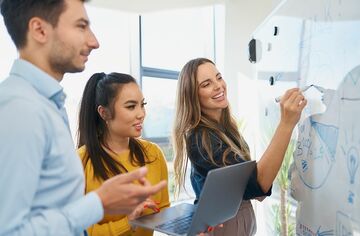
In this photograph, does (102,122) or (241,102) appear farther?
(241,102)

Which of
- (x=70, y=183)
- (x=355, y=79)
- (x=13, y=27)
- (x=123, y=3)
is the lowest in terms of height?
(x=70, y=183)

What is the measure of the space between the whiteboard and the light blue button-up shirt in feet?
2.27

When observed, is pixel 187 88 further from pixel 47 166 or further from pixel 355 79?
pixel 47 166

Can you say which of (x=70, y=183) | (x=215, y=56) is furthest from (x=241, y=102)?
(x=70, y=183)

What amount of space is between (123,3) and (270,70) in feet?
5.69

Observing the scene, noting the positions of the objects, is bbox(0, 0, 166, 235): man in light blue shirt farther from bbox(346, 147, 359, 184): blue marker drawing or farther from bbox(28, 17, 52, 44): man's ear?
bbox(346, 147, 359, 184): blue marker drawing

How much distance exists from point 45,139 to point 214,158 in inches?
27.7

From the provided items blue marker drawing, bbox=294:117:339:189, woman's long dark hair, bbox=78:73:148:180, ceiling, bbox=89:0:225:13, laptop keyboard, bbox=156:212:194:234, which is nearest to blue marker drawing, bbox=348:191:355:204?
blue marker drawing, bbox=294:117:339:189

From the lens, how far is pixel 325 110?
1.10 meters

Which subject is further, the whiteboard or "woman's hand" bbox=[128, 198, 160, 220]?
"woman's hand" bbox=[128, 198, 160, 220]

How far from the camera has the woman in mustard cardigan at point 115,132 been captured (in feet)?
4.56

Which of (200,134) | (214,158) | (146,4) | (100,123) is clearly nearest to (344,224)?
(214,158)

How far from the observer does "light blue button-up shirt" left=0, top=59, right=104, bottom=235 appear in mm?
663

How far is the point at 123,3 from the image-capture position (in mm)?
2982
